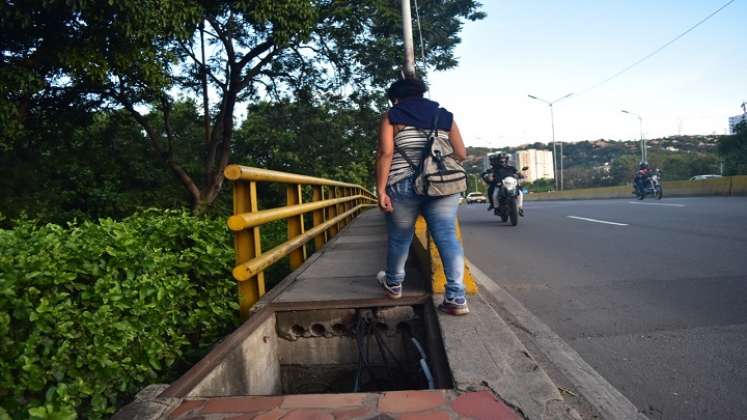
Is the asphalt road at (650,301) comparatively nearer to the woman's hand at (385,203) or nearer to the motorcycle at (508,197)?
→ the woman's hand at (385,203)

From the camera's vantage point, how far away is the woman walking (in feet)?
10.9

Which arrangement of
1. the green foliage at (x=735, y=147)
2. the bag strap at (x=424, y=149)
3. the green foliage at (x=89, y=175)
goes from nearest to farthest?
the bag strap at (x=424, y=149) → the green foliage at (x=89, y=175) → the green foliage at (x=735, y=147)

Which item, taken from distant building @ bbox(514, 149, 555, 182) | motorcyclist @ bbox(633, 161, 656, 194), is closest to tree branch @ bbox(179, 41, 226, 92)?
motorcyclist @ bbox(633, 161, 656, 194)

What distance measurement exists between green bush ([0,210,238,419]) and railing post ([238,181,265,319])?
29 cm

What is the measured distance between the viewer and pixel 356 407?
2031mm

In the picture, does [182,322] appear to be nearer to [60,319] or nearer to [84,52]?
[60,319]

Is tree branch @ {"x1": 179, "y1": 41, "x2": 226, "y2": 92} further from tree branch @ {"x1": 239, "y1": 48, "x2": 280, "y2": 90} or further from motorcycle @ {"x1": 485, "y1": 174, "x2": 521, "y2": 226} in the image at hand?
motorcycle @ {"x1": 485, "y1": 174, "x2": 521, "y2": 226}

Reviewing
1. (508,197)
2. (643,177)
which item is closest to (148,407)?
(508,197)

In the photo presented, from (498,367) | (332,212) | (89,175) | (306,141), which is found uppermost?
(306,141)

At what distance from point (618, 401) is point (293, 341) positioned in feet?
6.55

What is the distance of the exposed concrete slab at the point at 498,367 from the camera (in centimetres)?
196

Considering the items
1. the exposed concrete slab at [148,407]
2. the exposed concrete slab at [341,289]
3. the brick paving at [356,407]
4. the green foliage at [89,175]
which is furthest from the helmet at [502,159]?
the green foliage at [89,175]

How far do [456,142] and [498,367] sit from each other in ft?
5.37

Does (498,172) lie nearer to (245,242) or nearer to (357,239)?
(357,239)
